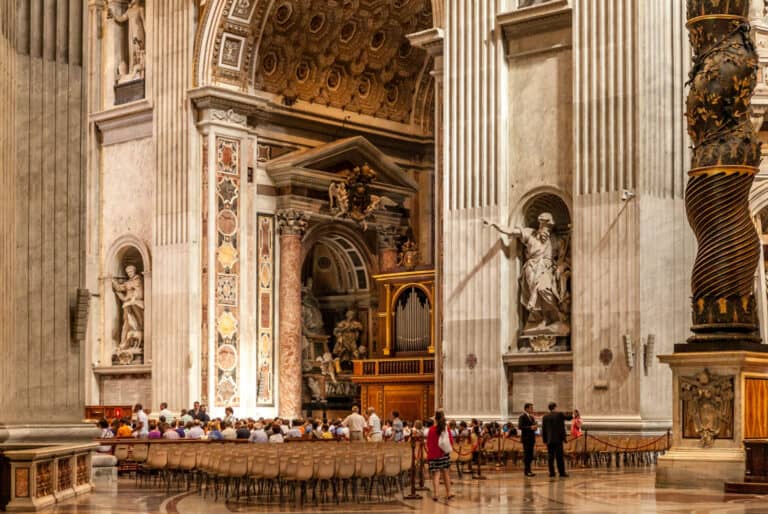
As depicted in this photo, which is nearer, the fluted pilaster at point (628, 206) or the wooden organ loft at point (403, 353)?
the fluted pilaster at point (628, 206)

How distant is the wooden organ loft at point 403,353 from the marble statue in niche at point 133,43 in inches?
303

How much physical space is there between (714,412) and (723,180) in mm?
2594

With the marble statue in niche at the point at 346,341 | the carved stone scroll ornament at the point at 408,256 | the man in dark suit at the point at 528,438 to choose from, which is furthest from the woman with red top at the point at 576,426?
the marble statue in niche at the point at 346,341

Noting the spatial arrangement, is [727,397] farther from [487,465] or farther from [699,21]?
[487,465]

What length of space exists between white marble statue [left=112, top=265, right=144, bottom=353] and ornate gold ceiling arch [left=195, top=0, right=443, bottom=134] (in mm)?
5094

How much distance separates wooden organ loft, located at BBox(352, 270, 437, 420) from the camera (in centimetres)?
3144

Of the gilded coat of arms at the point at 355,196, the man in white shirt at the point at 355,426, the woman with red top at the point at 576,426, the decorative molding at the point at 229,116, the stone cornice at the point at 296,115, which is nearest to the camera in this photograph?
the woman with red top at the point at 576,426

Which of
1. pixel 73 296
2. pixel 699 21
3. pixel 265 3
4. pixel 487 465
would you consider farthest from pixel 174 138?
pixel 699 21

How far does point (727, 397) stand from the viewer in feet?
50.2

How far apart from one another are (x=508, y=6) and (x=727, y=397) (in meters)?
12.1

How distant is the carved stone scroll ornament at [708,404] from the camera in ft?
50.3

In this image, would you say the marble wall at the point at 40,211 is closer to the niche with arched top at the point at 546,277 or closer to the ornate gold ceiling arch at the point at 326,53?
the niche with arched top at the point at 546,277

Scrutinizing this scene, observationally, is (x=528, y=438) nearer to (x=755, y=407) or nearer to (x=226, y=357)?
(x=755, y=407)

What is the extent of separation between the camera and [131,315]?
3259 cm
